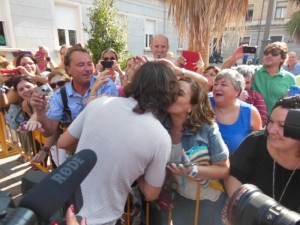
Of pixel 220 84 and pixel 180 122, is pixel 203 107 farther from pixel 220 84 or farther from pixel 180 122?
pixel 220 84

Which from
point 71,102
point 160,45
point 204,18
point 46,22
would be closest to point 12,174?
point 71,102

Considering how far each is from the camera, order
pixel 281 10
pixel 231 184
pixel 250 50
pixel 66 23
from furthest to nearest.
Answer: pixel 281 10 < pixel 66 23 < pixel 250 50 < pixel 231 184

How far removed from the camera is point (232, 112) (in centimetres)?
208

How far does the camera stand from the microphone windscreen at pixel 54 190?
55 centimetres

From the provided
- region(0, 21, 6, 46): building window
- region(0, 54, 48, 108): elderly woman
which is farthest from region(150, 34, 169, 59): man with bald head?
region(0, 21, 6, 46): building window

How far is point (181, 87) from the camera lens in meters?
1.51

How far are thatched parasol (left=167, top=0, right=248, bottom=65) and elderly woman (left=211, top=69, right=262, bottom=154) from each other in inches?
77.3

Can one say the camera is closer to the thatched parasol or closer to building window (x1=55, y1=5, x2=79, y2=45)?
the thatched parasol

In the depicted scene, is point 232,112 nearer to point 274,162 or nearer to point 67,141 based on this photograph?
point 274,162

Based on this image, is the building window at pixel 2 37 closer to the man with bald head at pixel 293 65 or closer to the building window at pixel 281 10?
the man with bald head at pixel 293 65

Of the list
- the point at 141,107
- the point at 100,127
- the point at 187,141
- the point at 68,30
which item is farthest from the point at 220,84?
the point at 68,30

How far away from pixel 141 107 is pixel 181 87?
1.20 ft

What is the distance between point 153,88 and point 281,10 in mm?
31807

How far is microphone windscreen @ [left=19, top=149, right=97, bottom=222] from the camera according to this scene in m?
0.55
